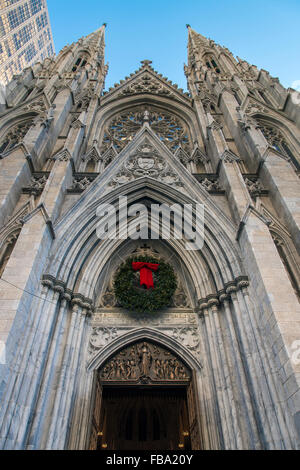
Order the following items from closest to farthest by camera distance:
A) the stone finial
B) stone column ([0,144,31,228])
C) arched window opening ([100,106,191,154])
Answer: stone column ([0,144,31,228]) < arched window opening ([100,106,191,154]) < the stone finial

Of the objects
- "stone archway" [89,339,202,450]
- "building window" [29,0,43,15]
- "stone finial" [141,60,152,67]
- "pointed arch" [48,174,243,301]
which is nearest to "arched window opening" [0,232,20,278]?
"pointed arch" [48,174,243,301]

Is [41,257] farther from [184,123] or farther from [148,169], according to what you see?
[184,123]

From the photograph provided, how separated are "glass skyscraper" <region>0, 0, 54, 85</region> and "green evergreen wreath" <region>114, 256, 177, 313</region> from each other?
140ft

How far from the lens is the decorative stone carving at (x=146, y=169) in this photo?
11.1m

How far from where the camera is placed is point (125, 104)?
18312mm

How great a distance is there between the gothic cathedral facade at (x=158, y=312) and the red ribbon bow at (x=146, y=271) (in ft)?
3.07

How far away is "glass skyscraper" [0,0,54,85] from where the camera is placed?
42.9m

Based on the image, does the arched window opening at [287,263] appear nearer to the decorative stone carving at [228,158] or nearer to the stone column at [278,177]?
the stone column at [278,177]

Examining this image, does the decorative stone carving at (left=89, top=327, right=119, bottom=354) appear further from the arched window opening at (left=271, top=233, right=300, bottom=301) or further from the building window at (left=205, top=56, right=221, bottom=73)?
the building window at (left=205, top=56, right=221, bottom=73)

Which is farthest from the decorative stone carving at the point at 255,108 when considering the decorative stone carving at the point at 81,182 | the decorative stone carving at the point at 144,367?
the decorative stone carving at the point at 144,367

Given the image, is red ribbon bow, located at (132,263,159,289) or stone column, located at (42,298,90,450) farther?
red ribbon bow, located at (132,263,159,289)

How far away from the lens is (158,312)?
900cm

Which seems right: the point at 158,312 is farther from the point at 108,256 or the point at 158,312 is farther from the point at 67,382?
the point at 67,382

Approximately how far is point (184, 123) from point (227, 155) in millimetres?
7359
